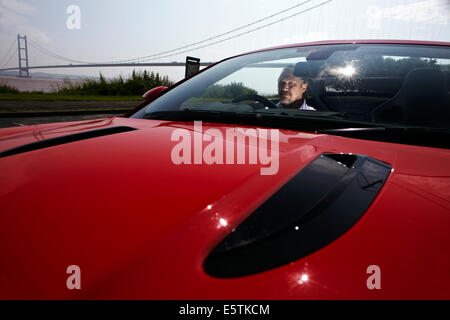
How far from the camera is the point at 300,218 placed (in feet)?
1.63

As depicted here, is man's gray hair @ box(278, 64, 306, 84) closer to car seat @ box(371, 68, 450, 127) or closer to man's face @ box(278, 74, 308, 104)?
man's face @ box(278, 74, 308, 104)

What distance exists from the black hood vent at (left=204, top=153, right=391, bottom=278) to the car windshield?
41 centimetres

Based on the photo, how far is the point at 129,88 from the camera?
16375mm

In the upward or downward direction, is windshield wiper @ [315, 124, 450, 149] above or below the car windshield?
below

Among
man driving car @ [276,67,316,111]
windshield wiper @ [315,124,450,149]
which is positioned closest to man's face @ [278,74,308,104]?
man driving car @ [276,67,316,111]

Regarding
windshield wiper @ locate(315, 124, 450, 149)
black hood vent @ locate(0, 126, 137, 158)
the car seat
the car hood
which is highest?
the car seat

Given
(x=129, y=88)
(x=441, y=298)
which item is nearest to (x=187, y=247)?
(x=441, y=298)

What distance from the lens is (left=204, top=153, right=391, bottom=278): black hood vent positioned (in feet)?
1.35

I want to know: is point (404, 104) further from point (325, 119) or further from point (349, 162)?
point (349, 162)

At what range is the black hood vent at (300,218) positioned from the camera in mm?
411

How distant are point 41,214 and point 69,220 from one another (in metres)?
0.06

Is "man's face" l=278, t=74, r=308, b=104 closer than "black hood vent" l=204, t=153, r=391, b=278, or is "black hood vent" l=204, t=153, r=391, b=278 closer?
"black hood vent" l=204, t=153, r=391, b=278

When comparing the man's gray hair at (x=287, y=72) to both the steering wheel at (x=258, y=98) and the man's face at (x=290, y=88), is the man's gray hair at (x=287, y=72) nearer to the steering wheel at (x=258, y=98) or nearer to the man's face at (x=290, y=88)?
the man's face at (x=290, y=88)

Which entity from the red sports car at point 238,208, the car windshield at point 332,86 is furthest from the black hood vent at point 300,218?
the car windshield at point 332,86
